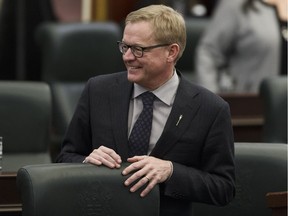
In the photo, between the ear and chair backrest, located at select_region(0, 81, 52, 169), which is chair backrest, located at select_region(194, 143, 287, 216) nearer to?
the ear

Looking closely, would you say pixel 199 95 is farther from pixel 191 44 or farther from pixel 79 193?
pixel 191 44

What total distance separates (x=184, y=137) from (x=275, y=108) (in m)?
1.75

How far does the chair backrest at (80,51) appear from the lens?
21.8 feet

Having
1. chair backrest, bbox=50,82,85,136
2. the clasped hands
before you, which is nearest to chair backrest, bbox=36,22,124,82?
chair backrest, bbox=50,82,85,136

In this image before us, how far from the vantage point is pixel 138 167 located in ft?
12.3

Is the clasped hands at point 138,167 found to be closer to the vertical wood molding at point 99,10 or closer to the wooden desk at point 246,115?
the wooden desk at point 246,115

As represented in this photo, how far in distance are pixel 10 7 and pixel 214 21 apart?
1855 millimetres

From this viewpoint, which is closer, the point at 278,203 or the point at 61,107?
the point at 278,203

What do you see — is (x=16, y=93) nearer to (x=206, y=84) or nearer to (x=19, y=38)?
(x=206, y=84)

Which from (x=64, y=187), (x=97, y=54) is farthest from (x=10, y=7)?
(x=64, y=187)

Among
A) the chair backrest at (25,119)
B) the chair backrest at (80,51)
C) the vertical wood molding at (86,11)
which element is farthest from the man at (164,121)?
the vertical wood molding at (86,11)

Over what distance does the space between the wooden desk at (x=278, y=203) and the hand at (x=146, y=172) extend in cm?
34

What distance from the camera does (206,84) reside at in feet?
21.6

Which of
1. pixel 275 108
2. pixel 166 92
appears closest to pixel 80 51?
pixel 275 108
